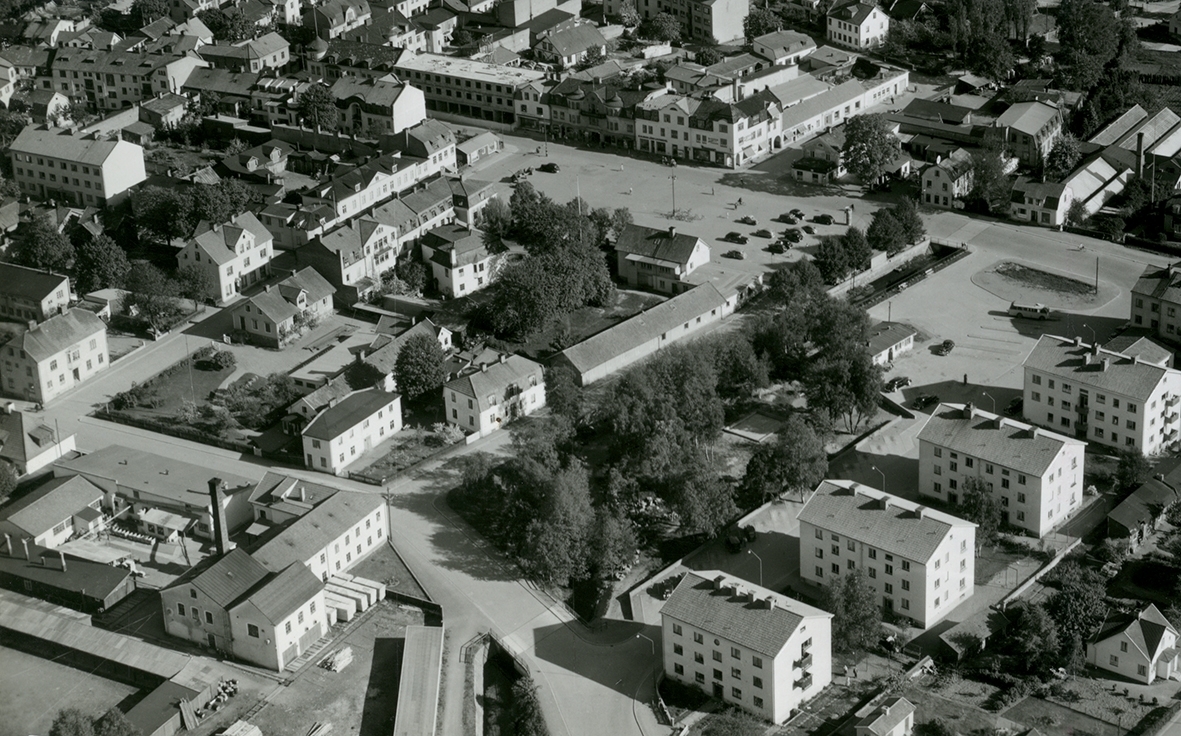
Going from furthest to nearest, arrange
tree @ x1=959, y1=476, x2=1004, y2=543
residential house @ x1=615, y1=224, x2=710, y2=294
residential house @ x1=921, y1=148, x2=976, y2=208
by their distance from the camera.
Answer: residential house @ x1=921, y1=148, x2=976, y2=208 < residential house @ x1=615, y1=224, x2=710, y2=294 < tree @ x1=959, y1=476, x2=1004, y2=543

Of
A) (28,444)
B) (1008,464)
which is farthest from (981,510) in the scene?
(28,444)

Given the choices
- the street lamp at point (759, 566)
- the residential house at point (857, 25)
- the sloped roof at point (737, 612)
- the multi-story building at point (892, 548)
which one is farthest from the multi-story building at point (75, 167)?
the residential house at point (857, 25)

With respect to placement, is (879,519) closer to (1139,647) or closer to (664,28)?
(1139,647)

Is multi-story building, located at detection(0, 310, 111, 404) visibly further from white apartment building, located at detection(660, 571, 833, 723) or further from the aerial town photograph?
white apartment building, located at detection(660, 571, 833, 723)

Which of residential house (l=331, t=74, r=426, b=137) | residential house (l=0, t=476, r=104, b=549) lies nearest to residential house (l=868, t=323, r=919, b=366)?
residential house (l=0, t=476, r=104, b=549)

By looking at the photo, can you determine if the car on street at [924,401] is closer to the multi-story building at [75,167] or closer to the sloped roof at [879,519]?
the sloped roof at [879,519]

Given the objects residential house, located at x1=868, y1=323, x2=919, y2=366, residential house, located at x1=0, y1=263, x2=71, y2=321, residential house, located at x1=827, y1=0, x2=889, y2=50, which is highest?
residential house, located at x1=827, y1=0, x2=889, y2=50
